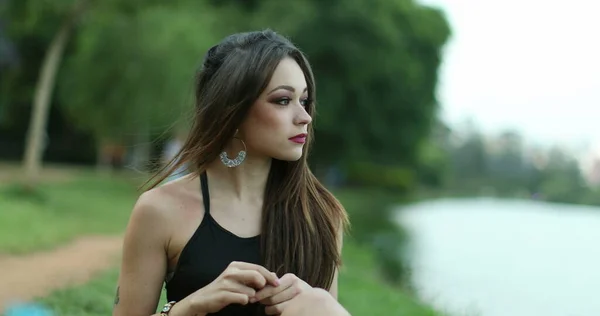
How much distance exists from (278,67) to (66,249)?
317 inches

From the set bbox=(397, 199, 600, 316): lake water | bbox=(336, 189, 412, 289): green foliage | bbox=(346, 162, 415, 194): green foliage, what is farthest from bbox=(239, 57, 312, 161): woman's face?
bbox=(346, 162, 415, 194): green foliage

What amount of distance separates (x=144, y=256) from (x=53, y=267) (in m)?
6.41

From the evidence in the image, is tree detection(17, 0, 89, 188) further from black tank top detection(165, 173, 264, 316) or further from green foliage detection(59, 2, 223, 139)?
black tank top detection(165, 173, 264, 316)

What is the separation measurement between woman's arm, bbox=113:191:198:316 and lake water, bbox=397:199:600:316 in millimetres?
4918

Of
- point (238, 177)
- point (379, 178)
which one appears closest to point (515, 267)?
point (238, 177)

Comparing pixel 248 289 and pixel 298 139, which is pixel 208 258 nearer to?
pixel 248 289

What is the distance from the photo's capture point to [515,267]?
992 cm

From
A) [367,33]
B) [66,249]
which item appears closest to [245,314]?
[66,249]

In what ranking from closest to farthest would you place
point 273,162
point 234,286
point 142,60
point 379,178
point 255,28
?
1. point 234,286
2. point 273,162
3. point 142,60
4. point 255,28
5. point 379,178

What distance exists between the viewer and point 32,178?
44.7 ft

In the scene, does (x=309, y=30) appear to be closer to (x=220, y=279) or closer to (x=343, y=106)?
(x=343, y=106)

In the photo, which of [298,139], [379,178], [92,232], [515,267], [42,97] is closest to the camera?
[298,139]

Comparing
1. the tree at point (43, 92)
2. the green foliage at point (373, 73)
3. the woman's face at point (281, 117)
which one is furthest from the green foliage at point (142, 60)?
the woman's face at point (281, 117)

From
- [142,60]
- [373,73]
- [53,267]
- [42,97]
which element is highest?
[373,73]
